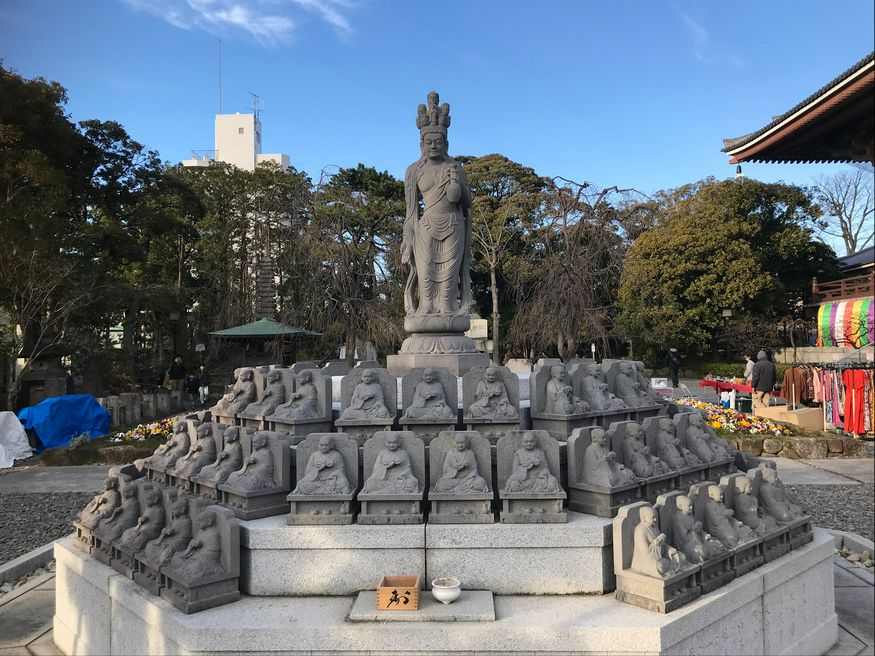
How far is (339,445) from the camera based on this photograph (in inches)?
173

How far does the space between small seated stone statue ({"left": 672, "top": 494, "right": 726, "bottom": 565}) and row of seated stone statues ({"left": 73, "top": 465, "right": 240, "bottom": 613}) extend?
2.99 meters

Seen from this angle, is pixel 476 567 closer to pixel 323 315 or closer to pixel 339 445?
pixel 339 445

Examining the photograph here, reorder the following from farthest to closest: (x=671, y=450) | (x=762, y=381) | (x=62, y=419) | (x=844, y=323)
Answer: (x=844, y=323) < (x=762, y=381) < (x=62, y=419) < (x=671, y=450)

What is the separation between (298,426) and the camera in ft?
16.3

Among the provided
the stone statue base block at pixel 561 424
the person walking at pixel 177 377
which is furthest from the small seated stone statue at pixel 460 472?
the person walking at pixel 177 377

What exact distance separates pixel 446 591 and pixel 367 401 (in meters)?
1.89

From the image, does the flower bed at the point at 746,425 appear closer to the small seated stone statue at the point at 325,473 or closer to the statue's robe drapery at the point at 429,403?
the statue's robe drapery at the point at 429,403

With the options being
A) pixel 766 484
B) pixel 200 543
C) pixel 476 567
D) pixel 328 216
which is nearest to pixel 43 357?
pixel 328 216

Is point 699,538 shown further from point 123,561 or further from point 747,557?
point 123,561

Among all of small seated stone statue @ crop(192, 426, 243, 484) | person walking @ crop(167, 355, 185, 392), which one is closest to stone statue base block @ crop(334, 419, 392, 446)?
small seated stone statue @ crop(192, 426, 243, 484)

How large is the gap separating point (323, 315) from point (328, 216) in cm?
356

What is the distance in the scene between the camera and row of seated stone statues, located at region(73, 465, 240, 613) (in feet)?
12.0

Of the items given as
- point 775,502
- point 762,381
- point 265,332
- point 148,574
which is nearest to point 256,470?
point 148,574

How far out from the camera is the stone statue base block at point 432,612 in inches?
134
